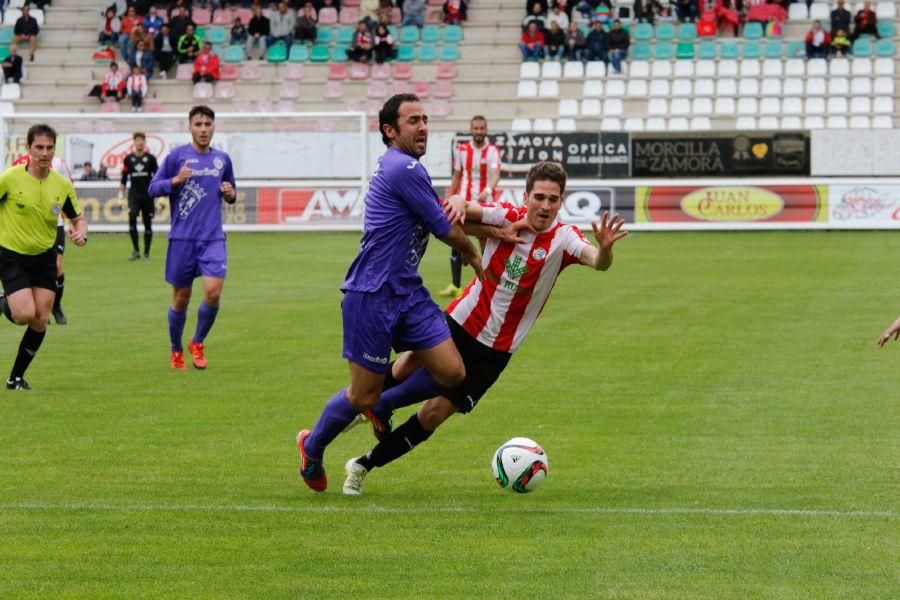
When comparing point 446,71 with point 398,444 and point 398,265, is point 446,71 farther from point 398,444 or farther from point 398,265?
point 398,265

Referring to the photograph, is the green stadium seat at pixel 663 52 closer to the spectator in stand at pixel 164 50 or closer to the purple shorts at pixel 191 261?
the spectator in stand at pixel 164 50

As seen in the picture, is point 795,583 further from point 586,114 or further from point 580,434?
point 586,114

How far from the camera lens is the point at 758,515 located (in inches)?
291

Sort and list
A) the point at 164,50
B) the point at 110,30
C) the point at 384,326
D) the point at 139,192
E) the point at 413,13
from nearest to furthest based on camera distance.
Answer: the point at 384,326 < the point at 139,192 < the point at 164,50 < the point at 413,13 < the point at 110,30

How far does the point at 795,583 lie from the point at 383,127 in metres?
3.14

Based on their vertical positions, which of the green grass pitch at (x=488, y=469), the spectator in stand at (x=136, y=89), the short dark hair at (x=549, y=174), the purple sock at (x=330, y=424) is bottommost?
the green grass pitch at (x=488, y=469)

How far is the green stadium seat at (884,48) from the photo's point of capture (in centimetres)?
3856

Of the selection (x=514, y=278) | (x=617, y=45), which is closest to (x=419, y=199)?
(x=514, y=278)

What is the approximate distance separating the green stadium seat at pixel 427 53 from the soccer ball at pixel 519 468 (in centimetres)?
3324

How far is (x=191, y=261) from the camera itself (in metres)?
13.5

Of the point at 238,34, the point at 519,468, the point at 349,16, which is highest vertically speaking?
the point at 349,16

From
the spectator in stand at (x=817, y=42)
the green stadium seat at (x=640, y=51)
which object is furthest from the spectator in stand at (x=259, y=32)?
the spectator in stand at (x=817, y=42)

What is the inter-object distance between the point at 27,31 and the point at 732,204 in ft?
70.3

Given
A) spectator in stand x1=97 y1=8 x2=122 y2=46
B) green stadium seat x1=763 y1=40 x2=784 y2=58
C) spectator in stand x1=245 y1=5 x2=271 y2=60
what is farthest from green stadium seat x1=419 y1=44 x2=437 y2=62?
green stadium seat x1=763 y1=40 x2=784 y2=58
